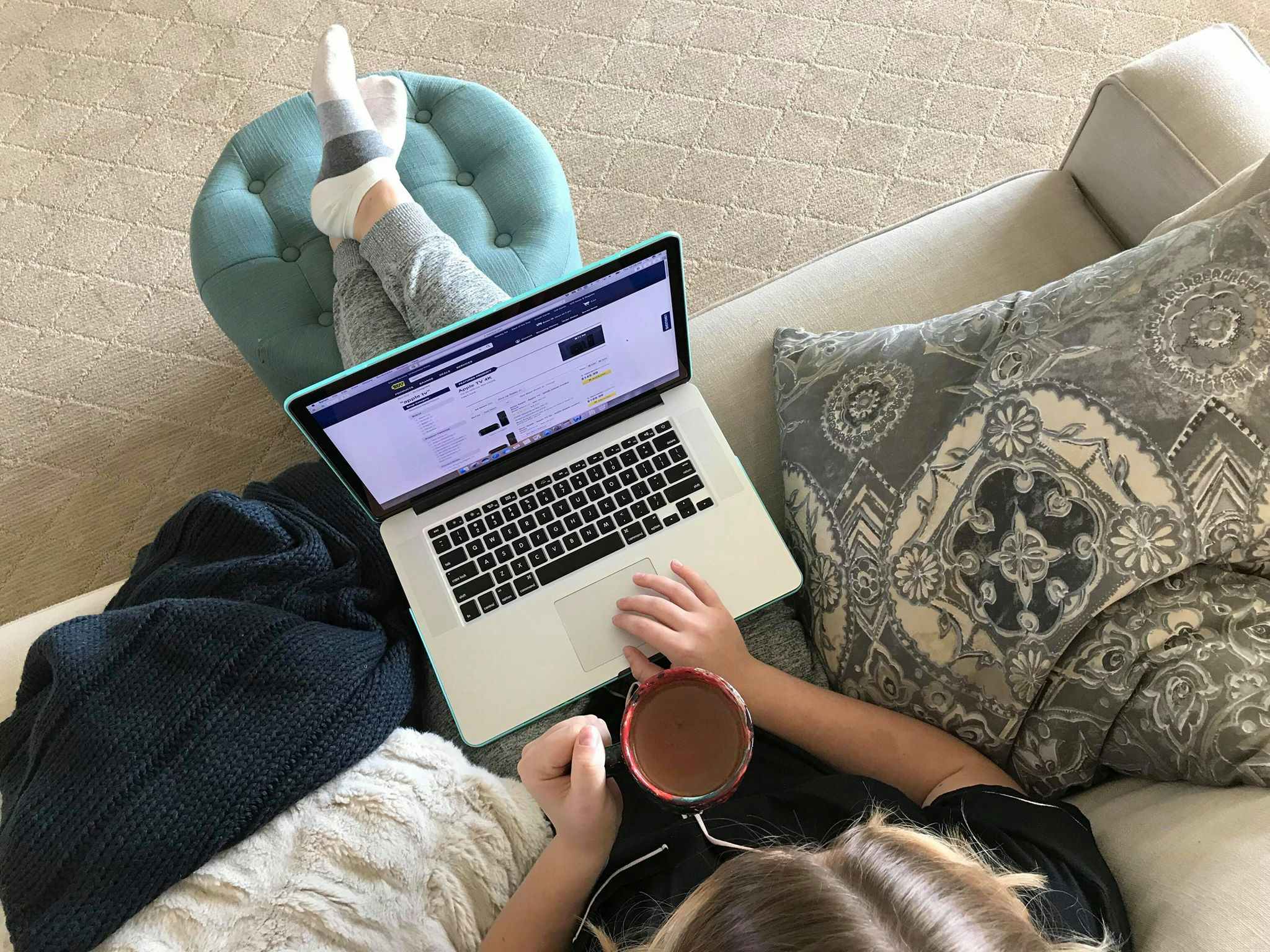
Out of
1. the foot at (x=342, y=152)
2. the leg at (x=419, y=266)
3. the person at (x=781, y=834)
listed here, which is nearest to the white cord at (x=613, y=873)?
the person at (x=781, y=834)

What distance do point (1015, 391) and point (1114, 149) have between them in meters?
0.55

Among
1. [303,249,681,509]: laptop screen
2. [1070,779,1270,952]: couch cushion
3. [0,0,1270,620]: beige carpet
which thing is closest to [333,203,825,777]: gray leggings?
[303,249,681,509]: laptop screen

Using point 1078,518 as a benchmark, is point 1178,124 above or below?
above

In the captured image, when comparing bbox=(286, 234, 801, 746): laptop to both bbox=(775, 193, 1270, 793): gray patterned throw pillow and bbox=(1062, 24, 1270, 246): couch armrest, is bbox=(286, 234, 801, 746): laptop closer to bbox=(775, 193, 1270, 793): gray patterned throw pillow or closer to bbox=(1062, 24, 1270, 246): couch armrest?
bbox=(775, 193, 1270, 793): gray patterned throw pillow

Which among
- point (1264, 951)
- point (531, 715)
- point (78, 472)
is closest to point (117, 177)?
point (78, 472)

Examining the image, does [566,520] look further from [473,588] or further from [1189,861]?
[1189,861]

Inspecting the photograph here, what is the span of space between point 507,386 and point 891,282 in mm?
551

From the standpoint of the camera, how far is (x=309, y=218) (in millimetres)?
1283

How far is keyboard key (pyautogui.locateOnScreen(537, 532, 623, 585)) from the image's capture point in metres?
0.95

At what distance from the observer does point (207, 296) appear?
1.27 m

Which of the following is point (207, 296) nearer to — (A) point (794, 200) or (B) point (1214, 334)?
(A) point (794, 200)

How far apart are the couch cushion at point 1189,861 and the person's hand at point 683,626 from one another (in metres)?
0.36

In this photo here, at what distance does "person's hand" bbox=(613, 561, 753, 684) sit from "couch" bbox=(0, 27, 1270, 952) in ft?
0.59

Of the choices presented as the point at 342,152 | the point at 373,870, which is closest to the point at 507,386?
the point at 373,870
